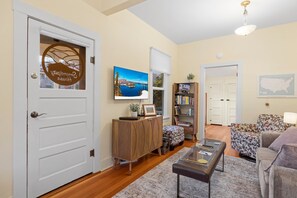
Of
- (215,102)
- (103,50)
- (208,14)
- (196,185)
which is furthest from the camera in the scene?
(215,102)

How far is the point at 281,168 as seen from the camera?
1233mm

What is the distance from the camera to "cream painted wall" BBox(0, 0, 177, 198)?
59.5 inches

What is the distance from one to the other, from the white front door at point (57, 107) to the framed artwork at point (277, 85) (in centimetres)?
372

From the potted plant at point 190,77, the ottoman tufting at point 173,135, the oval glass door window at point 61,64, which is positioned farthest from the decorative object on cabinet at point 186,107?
the oval glass door window at point 61,64

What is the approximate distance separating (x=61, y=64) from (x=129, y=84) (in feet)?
3.90

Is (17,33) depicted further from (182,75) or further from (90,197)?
(182,75)

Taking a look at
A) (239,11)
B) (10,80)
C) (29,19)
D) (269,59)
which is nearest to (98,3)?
(29,19)

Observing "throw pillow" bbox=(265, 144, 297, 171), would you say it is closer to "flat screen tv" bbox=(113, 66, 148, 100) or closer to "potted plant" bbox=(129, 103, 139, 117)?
"potted plant" bbox=(129, 103, 139, 117)

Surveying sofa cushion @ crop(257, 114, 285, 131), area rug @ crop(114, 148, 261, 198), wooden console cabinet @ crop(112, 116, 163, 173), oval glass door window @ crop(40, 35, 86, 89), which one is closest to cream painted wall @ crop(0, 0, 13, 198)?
oval glass door window @ crop(40, 35, 86, 89)

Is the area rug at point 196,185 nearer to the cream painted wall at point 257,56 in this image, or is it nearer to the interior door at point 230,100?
the cream painted wall at point 257,56

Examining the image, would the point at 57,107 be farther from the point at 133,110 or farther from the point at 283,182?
the point at 283,182

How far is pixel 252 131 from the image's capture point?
3361 mm

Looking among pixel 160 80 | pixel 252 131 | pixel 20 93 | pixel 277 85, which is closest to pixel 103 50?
pixel 20 93

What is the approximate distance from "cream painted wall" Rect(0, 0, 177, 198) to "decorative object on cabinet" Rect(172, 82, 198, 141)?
1.33m
